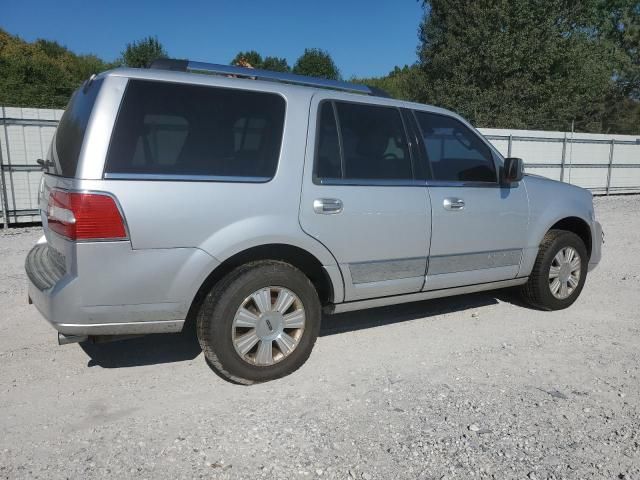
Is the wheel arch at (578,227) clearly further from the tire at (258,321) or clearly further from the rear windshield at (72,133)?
the rear windshield at (72,133)

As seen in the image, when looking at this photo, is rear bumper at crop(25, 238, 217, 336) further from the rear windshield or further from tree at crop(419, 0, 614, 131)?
tree at crop(419, 0, 614, 131)

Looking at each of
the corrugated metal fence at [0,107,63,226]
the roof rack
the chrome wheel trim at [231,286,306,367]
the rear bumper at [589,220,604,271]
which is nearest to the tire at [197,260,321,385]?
the chrome wheel trim at [231,286,306,367]

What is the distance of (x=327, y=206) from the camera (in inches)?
138

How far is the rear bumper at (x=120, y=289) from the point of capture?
286 cm

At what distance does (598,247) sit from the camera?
5281 millimetres

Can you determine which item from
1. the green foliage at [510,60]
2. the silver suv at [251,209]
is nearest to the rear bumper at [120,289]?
the silver suv at [251,209]

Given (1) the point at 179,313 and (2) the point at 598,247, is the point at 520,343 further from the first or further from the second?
(1) the point at 179,313

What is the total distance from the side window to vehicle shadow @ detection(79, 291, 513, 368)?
1379 millimetres

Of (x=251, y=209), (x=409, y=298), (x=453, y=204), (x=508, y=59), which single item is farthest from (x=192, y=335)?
(x=508, y=59)

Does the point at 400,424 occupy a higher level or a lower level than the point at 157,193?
lower

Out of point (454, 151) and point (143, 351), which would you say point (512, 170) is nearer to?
point (454, 151)

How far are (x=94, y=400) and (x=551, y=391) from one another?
9.28 ft

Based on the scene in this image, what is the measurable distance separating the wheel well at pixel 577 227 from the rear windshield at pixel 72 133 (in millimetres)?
4006

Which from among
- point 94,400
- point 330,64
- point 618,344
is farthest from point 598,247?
point 330,64
